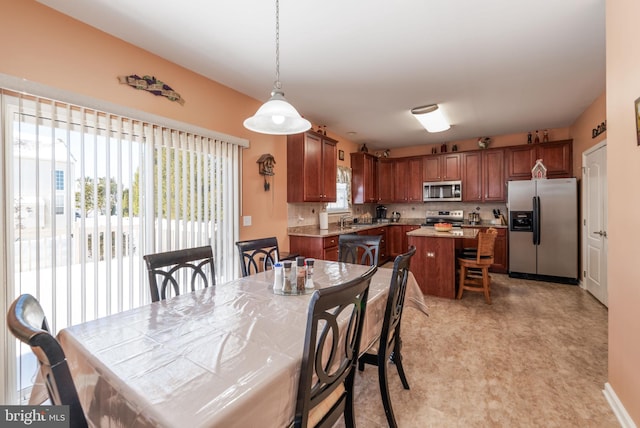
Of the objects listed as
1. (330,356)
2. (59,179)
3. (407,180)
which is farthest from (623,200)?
(407,180)

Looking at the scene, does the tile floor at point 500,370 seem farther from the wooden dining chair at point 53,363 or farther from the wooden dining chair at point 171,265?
the wooden dining chair at point 53,363

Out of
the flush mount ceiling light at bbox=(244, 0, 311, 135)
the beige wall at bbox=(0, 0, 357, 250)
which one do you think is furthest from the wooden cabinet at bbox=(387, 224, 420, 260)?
the flush mount ceiling light at bbox=(244, 0, 311, 135)

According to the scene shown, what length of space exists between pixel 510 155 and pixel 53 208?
630 centimetres

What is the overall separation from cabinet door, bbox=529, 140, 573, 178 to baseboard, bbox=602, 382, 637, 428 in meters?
4.02

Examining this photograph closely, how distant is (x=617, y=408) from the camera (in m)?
1.67

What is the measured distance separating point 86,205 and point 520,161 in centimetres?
620

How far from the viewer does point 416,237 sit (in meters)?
3.92

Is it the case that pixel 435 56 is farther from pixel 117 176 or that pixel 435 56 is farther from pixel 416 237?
pixel 117 176

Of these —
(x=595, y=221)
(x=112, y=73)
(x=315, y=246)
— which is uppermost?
(x=112, y=73)

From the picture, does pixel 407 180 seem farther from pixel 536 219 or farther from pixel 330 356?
pixel 330 356

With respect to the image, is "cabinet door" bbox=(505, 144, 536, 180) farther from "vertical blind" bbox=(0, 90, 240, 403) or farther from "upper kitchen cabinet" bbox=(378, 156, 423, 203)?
"vertical blind" bbox=(0, 90, 240, 403)

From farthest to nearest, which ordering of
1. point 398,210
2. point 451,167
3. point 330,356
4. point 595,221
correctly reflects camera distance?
point 398,210, point 451,167, point 595,221, point 330,356

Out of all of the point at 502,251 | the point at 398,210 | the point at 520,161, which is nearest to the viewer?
the point at 502,251

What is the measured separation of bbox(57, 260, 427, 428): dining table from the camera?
2.56 ft
